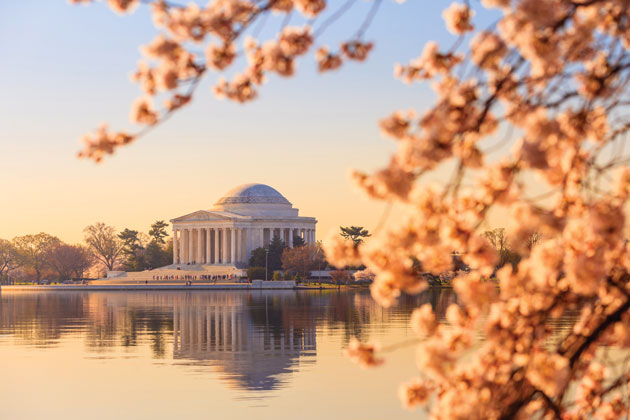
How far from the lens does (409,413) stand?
67.8ft

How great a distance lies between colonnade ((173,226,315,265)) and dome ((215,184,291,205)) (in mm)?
5746

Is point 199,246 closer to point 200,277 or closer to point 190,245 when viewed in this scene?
point 190,245

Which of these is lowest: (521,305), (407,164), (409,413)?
(409,413)

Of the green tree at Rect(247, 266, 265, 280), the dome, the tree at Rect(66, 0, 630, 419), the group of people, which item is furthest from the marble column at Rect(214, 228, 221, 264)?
the tree at Rect(66, 0, 630, 419)

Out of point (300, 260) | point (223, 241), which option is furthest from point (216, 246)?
point (300, 260)

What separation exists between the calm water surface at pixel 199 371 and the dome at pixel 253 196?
10183 cm

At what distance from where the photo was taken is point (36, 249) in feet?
462

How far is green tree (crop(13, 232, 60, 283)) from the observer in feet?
456

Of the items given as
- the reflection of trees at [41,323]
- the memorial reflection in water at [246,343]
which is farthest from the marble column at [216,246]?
the memorial reflection in water at [246,343]

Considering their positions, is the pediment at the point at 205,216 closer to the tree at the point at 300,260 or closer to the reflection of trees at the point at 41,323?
the tree at the point at 300,260

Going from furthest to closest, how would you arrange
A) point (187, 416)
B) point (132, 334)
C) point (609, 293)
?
point (132, 334), point (187, 416), point (609, 293)

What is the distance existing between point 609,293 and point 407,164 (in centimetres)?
182

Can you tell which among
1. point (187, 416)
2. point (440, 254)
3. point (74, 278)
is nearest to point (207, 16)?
point (440, 254)

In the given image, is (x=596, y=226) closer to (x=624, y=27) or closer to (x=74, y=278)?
(x=624, y=27)
